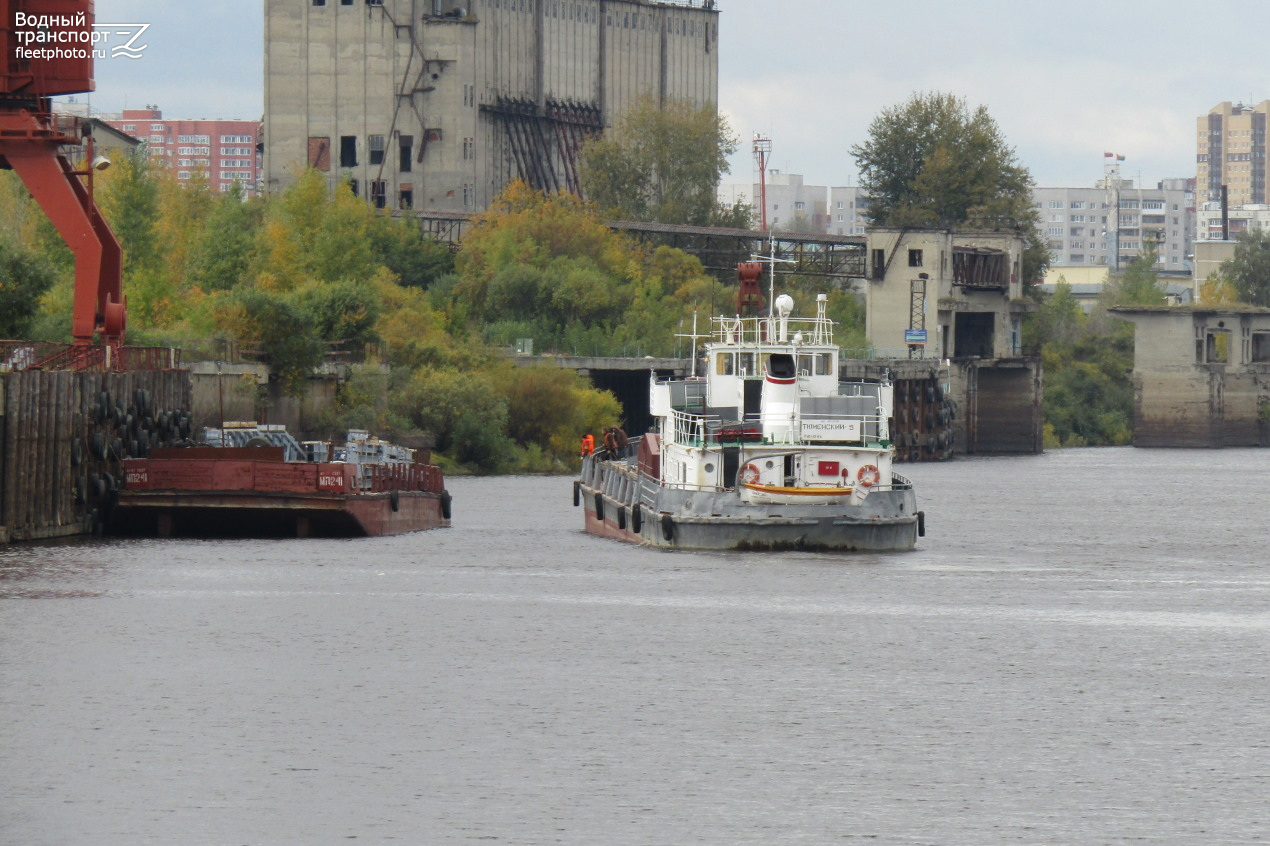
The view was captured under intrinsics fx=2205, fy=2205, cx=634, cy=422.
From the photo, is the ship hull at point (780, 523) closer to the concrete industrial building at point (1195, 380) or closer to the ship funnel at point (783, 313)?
the ship funnel at point (783, 313)

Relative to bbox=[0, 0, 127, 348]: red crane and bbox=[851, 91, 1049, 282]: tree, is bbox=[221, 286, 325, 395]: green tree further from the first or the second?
bbox=[851, 91, 1049, 282]: tree

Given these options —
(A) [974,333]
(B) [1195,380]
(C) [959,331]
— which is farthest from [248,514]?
(B) [1195,380]

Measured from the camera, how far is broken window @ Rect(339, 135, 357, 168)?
13412 centimetres

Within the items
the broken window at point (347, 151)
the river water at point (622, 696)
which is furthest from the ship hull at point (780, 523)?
the broken window at point (347, 151)

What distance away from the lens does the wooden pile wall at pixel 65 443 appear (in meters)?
52.8

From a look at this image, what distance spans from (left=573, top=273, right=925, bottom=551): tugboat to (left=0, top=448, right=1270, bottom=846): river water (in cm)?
86

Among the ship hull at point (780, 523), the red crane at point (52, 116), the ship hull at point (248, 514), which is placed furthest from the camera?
the red crane at point (52, 116)

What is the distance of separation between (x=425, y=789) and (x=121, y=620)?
14996 millimetres

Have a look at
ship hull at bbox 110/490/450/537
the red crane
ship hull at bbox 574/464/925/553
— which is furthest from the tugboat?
the red crane

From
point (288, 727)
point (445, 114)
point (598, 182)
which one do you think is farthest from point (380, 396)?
point (288, 727)

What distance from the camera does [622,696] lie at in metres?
34.3

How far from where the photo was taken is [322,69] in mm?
133375

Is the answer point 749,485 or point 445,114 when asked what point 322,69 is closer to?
point 445,114

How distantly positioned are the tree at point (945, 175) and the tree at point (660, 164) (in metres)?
12.9
